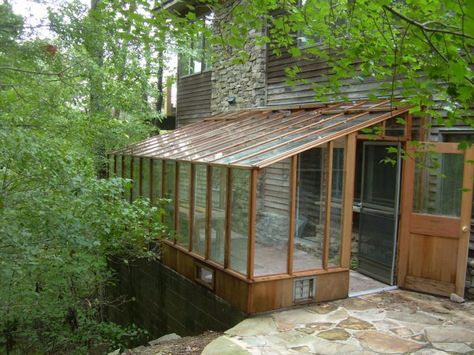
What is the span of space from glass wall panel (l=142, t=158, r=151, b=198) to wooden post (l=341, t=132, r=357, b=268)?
363 cm

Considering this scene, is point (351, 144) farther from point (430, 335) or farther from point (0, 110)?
point (0, 110)

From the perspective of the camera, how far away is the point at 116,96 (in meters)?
9.90

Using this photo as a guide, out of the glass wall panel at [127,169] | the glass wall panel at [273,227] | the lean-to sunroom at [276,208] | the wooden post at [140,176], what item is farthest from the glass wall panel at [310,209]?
the glass wall panel at [127,169]

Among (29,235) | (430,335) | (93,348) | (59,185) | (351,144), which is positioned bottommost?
(93,348)

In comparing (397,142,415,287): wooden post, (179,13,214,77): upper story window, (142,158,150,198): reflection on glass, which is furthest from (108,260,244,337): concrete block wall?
(179,13,214,77): upper story window

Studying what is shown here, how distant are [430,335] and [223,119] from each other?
558cm

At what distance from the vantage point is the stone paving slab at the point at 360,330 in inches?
164

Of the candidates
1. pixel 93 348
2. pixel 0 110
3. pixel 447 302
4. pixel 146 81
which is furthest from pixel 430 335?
pixel 146 81

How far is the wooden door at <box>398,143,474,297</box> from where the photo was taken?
17.7ft

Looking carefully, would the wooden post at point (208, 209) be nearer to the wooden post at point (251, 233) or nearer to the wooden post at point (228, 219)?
the wooden post at point (228, 219)

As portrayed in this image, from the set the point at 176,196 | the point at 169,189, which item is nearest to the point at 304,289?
the point at 176,196

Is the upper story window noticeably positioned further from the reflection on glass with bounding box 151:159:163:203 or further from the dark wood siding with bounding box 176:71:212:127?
the reflection on glass with bounding box 151:159:163:203

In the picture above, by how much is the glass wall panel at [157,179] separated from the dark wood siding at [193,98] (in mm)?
3671

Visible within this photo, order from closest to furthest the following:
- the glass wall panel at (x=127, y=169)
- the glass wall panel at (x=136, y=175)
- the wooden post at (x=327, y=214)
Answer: the wooden post at (x=327, y=214) → the glass wall panel at (x=136, y=175) → the glass wall panel at (x=127, y=169)
